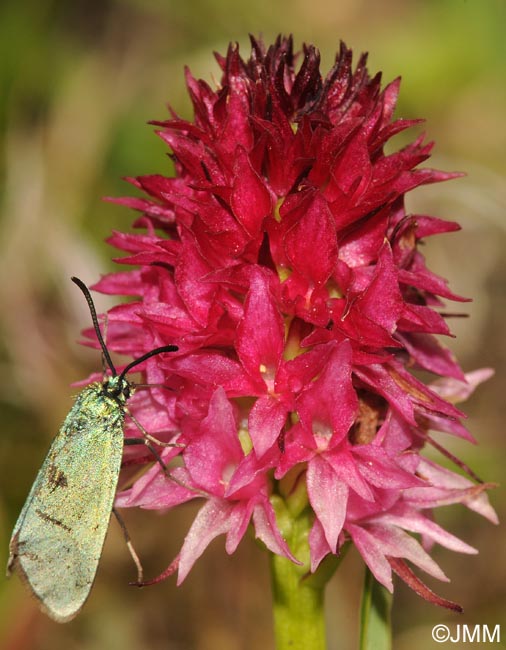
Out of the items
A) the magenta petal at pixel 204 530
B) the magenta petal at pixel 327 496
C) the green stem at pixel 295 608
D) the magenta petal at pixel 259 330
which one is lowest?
the green stem at pixel 295 608

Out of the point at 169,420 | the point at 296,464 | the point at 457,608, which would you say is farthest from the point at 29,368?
the point at 457,608

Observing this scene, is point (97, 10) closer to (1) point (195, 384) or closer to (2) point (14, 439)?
(2) point (14, 439)

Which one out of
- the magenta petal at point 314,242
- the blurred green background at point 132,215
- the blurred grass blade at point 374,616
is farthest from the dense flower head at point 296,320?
the blurred green background at point 132,215

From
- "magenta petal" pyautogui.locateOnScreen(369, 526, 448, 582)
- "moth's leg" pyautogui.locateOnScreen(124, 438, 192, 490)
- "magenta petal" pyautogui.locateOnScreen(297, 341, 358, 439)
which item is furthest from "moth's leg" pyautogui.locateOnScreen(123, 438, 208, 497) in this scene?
"magenta petal" pyautogui.locateOnScreen(369, 526, 448, 582)

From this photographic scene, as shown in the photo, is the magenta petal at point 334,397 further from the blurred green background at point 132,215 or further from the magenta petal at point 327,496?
the blurred green background at point 132,215

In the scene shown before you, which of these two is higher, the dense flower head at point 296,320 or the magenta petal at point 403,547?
the dense flower head at point 296,320

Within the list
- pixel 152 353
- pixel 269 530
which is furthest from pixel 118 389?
pixel 269 530
